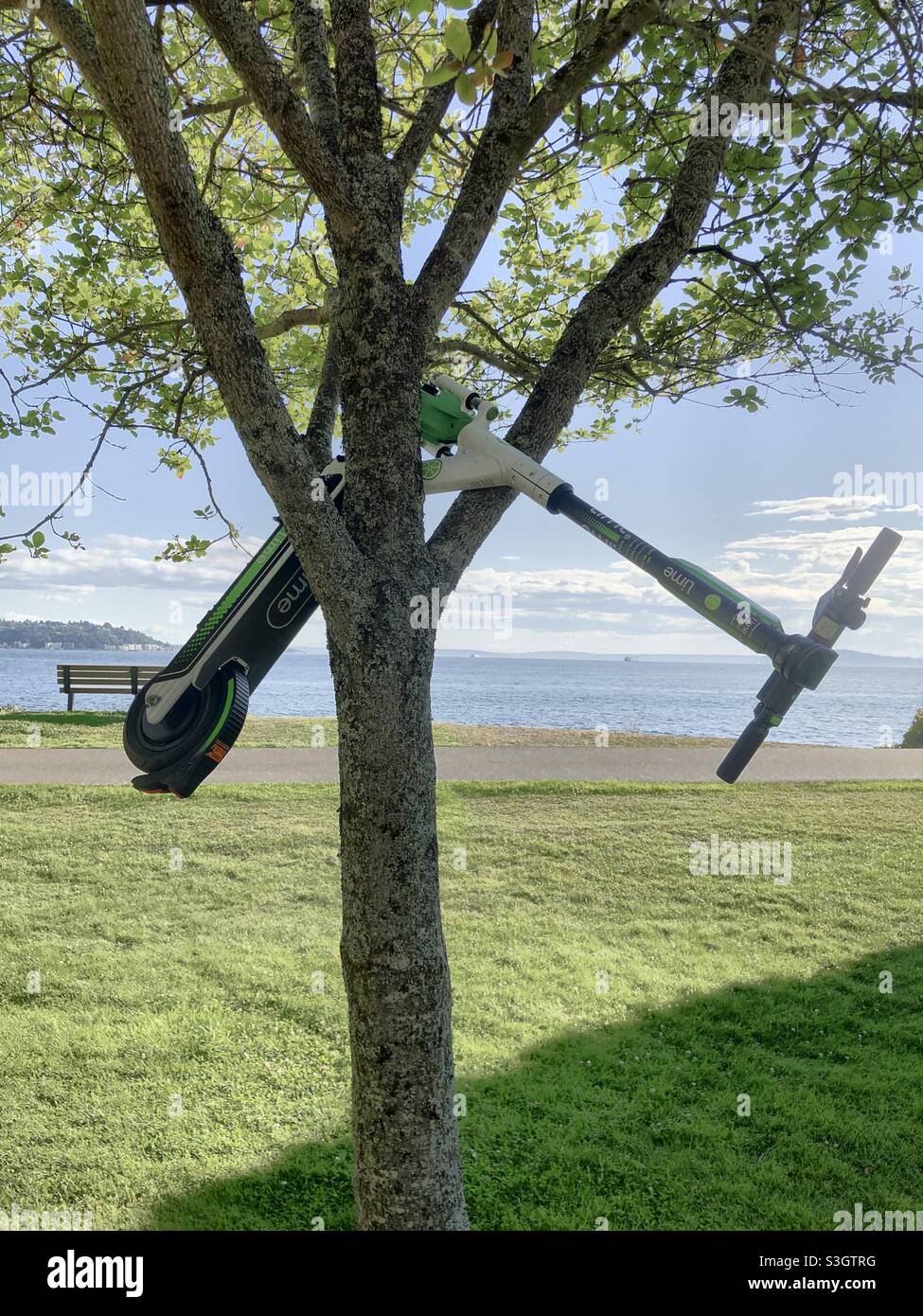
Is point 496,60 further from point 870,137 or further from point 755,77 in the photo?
point 870,137

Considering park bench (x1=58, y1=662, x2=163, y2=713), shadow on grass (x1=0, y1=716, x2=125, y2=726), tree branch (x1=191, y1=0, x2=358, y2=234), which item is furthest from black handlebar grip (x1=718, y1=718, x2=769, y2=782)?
park bench (x1=58, y1=662, x2=163, y2=713)

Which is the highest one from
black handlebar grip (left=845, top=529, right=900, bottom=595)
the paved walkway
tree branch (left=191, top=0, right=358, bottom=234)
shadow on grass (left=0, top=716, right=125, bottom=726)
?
tree branch (left=191, top=0, right=358, bottom=234)

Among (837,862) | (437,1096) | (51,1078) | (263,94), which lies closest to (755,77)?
(263,94)

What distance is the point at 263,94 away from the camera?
2549mm

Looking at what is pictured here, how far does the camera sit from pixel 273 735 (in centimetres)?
1555

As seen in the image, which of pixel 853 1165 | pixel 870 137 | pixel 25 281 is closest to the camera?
pixel 870 137

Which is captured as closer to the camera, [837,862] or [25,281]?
[25,281]

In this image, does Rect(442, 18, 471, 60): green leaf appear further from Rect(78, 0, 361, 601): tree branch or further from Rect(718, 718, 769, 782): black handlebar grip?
Rect(718, 718, 769, 782): black handlebar grip

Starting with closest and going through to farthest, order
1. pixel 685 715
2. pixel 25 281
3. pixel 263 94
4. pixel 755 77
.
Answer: pixel 263 94 → pixel 755 77 → pixel 25 281 → pixel 685 715

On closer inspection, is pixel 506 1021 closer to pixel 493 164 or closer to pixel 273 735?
pixel 493 164

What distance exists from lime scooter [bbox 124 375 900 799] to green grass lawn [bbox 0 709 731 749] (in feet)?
37.0

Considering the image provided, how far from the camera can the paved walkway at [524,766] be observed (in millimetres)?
11922

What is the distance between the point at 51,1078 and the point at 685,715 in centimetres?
6045

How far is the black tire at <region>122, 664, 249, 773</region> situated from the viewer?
3180mm
